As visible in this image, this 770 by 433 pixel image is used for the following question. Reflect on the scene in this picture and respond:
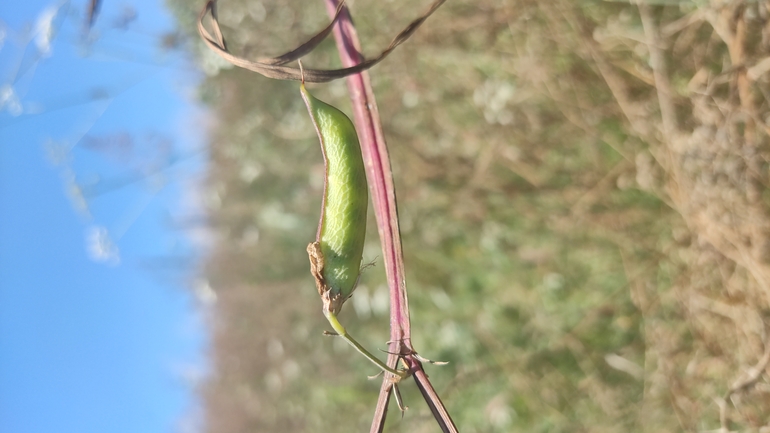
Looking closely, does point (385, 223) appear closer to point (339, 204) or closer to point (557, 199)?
point (339, 204)

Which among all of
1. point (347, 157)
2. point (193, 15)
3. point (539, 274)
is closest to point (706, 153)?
point (539, 274)

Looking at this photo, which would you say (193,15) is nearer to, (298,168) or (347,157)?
(298,168)

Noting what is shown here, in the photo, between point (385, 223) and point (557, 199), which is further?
point (557, 199)

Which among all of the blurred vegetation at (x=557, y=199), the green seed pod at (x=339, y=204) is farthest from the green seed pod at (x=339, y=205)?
the blurred vegetation at (x=557, y=199)

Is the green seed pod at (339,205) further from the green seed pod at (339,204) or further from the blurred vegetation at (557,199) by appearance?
the blurred vegetation at (557,199)

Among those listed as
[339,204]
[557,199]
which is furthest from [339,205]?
[557,199]
